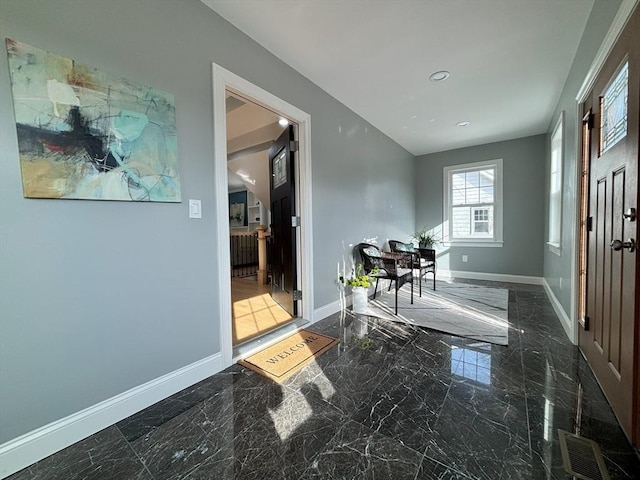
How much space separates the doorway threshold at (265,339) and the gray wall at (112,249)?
28cm

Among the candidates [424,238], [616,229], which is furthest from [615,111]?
[424,238]

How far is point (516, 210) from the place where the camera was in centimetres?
485

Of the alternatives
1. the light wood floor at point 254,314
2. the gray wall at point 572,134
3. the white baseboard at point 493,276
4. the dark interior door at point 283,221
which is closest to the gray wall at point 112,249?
the light wood floor at point 254,314

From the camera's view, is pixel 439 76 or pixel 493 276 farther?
pixel 493 276

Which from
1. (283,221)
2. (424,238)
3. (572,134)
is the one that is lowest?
(424,238)

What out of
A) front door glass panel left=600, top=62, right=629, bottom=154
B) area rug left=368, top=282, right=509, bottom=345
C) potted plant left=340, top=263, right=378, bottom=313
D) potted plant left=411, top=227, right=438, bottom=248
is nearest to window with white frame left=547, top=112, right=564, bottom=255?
area rug left=368, top=282, right=509, bottom=345

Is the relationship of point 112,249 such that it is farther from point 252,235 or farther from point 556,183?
point 252,235

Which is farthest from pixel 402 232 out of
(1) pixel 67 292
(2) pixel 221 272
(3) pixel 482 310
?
(1) pixel 67 292

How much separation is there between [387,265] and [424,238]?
250cm

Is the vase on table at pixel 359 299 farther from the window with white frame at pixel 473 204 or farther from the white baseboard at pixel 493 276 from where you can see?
the window with white frame at pixel 473 204

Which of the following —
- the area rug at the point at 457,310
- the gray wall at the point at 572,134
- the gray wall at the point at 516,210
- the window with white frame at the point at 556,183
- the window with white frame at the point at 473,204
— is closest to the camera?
the gray wall at the point at 572,134

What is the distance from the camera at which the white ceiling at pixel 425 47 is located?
1.91 meters

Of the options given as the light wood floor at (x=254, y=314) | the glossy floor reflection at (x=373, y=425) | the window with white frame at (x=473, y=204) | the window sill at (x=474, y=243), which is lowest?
the glossy floor reflection at (x=373, y=425)

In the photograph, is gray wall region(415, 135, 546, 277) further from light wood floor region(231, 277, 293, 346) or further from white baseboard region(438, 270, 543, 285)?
light wood floor region(231, 277, 293, 346)
